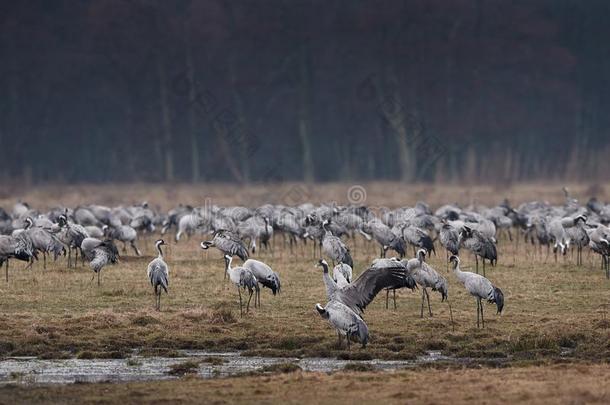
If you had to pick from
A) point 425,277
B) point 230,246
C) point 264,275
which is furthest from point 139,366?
point 230,246

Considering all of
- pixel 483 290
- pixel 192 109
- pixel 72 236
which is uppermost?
pixel 192 109

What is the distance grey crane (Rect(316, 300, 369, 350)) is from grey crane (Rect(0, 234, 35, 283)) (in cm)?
931

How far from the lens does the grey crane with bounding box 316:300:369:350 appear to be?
17062mm

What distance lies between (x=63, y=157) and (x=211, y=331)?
71.2 meters

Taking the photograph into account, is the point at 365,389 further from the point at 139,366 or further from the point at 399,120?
the point at 399,120

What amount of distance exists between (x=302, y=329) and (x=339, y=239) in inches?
295

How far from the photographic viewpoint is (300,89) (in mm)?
70438

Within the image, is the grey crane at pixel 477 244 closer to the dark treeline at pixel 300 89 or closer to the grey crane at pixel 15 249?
the grey crane at pixel 15 249

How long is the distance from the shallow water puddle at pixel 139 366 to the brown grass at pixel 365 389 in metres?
0.62

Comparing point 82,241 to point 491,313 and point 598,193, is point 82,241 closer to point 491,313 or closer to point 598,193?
point 491,313

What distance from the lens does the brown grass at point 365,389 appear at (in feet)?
47.0

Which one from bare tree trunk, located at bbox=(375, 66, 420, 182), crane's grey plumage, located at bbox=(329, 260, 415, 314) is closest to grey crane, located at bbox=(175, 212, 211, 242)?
crane's grey plumage, located at bbox=(329, 260, 415, 314)

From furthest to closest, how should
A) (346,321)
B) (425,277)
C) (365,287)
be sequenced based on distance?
(425,277) < (365,287) < (346,321)

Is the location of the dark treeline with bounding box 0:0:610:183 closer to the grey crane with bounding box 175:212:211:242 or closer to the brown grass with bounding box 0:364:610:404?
the grey crane with bounding box 175:212:211:242
